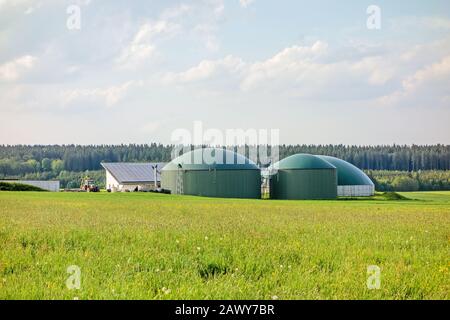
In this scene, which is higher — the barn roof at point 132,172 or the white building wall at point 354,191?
the barn roof at point 132,172

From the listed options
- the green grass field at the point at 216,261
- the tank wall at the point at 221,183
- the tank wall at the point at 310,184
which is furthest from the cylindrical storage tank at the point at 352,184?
the green grass field at the point at 216,261

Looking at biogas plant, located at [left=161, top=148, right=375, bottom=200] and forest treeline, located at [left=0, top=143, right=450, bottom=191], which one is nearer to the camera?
biogas plant, located at [left=161, top=148, right=375, bottom=200]

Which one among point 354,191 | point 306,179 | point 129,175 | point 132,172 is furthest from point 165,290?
point 132,172

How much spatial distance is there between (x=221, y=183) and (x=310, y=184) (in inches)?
362

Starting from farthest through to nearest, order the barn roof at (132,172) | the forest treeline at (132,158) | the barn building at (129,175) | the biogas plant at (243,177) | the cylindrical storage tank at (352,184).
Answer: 1. the forest treeline at (132,158)
2. the barn roof at (132,172)
3. the barn building at (129,175)
4. the cylindrical storage tank at (352,184)
5. the biogas plant at (243,177)

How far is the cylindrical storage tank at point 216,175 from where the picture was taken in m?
61.6

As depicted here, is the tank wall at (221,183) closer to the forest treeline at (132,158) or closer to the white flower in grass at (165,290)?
the white flower in grass at (165,290)

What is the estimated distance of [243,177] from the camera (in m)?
62.4

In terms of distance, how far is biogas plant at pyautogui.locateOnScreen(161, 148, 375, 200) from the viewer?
2430 inches

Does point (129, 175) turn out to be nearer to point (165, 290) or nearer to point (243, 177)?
point (243, 177)

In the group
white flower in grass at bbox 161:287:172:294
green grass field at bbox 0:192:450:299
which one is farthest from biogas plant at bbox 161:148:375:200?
white flower in grass at bbox 161:287:172:294

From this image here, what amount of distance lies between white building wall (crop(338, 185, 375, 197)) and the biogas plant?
1833 mm

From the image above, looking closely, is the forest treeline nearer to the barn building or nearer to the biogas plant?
the barn building
